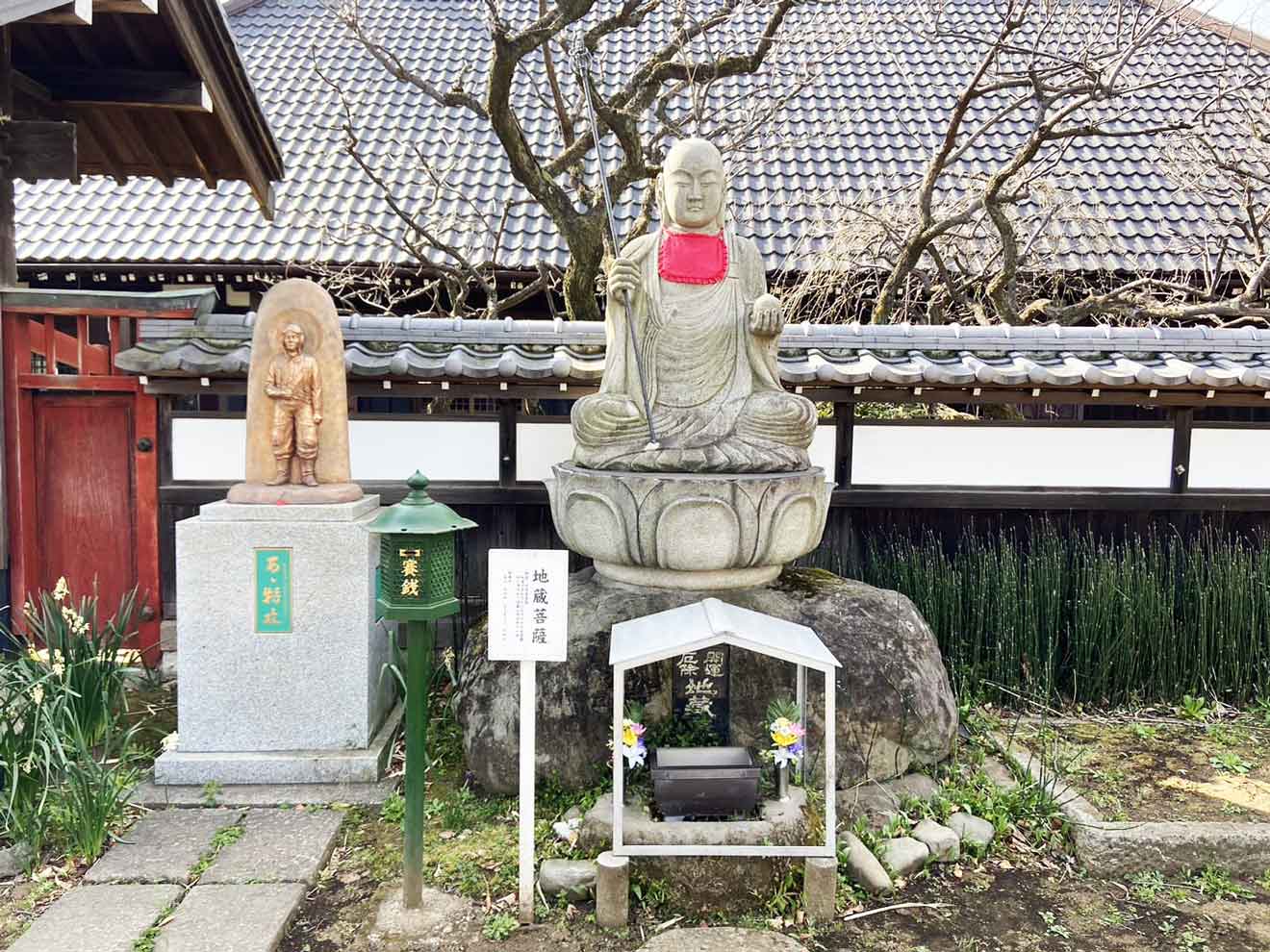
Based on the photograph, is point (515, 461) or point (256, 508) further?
point (515, 461)

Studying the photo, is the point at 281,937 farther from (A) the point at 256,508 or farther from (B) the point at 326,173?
(B) the point at 326,173

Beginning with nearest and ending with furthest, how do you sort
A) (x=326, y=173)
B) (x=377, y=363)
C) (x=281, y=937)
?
(x=281, y=937) < (x=377, y=363) < (x=326, y=173)

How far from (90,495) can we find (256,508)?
233 centimetres

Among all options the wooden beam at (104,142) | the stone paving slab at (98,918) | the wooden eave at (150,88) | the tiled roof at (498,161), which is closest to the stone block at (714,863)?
the stone paving slab at (98,918)

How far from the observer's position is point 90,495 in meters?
5.70

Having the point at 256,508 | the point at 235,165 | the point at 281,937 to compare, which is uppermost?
the point at 235,165

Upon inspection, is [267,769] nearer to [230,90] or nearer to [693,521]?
[693,521]

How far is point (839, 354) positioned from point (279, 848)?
445 centimetres

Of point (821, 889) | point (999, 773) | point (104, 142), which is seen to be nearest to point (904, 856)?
point (821, 889)

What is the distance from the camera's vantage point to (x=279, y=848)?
3590 millimetres

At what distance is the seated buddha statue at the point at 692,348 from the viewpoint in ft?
14.4

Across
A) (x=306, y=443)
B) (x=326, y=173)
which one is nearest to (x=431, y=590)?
(x=306, y=443)

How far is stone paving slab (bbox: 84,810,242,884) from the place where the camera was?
3377mm

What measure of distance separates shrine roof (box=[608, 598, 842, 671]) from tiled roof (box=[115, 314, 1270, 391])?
239 cm
